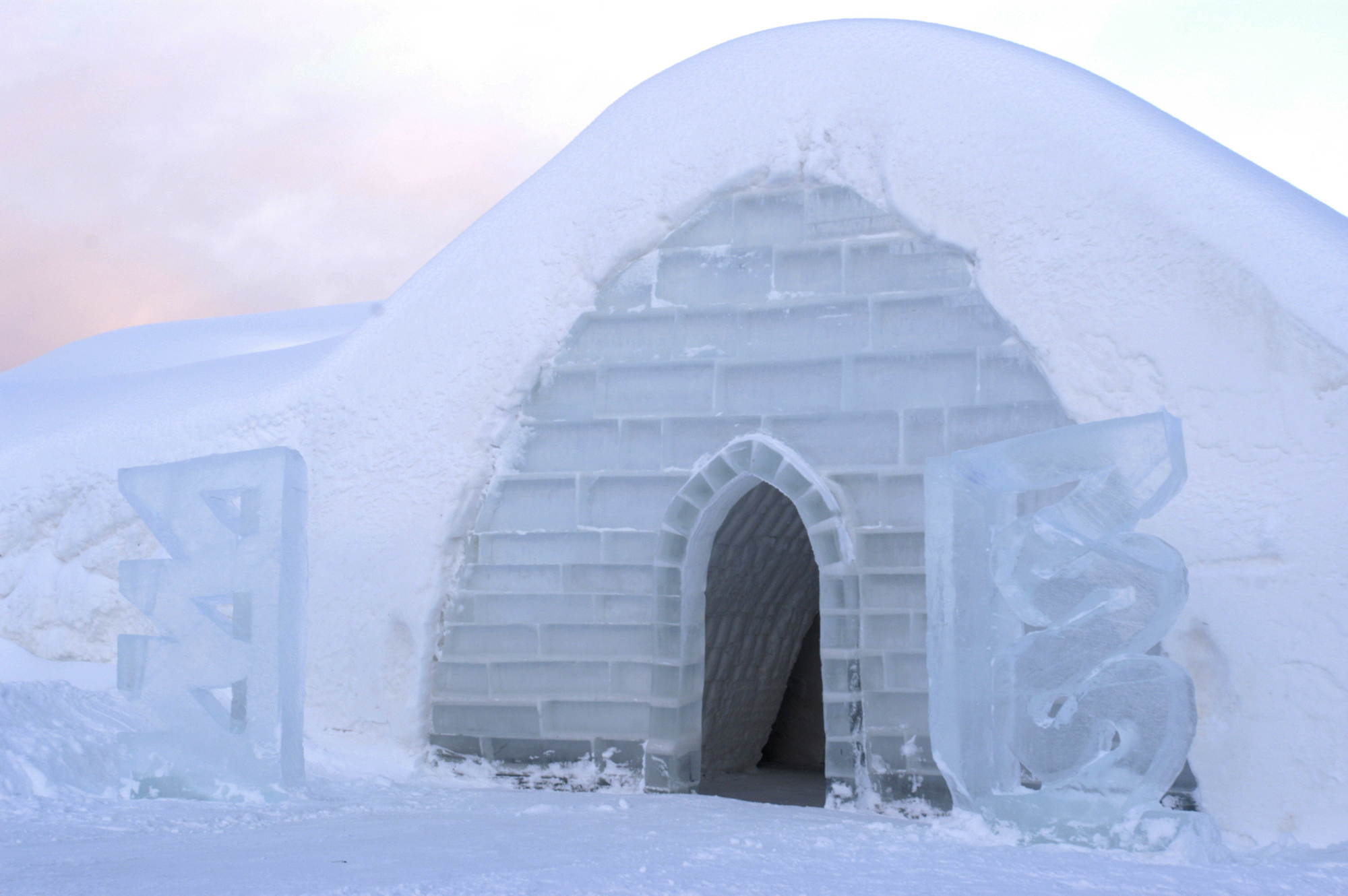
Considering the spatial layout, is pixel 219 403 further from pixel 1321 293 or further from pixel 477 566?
pixel 1321 293

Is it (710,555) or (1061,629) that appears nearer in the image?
(1061,629)

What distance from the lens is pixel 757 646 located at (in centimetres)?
657

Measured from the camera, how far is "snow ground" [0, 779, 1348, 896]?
111 inches

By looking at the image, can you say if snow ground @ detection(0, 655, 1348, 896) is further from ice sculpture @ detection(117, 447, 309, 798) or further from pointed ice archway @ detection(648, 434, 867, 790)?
pointed ice archway @ detection(648, 434, 867, 790)

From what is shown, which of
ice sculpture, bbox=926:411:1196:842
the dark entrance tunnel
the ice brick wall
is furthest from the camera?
the dark entrance tunnel

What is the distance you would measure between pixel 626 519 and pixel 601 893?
8.04ft

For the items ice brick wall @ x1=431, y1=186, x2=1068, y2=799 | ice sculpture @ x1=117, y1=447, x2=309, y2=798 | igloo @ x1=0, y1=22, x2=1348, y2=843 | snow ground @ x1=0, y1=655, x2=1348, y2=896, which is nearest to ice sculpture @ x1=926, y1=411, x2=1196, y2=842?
snow ground @ x1=0, y1=655, x2=1348, y2=896

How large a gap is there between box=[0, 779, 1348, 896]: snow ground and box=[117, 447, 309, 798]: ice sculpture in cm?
16

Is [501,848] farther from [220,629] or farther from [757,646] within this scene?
[757,646]

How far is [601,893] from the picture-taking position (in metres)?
2.70

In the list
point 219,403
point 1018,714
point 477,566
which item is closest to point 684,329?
point 477,566

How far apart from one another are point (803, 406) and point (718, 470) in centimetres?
49

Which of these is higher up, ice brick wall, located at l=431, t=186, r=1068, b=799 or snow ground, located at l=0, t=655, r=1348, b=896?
ice brick wall, located at l=431, t=186, r=1068, b=799

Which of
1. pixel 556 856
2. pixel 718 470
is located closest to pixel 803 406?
pixel 718 470
